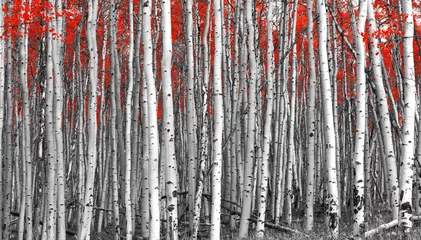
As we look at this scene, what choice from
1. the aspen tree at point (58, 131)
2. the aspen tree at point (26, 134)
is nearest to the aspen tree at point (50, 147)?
the aspen tree at point (58, 131)

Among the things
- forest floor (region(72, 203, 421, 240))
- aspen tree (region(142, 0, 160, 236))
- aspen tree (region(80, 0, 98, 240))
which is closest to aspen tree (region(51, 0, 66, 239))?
aspen tree (region(80, 0, 98, 240))

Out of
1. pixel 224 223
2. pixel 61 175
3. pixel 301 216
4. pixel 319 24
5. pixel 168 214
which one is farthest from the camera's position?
pixel 301 216

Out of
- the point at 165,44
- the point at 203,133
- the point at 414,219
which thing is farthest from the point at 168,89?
the point at 414,219

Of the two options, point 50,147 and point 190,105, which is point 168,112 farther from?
point 50,147

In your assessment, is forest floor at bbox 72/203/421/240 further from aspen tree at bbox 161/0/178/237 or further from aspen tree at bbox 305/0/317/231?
aspen tree at bbox 161/0/178/237

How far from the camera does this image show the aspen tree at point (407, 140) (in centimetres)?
593

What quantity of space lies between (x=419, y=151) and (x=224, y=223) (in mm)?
4788

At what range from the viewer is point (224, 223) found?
10836 millimetres

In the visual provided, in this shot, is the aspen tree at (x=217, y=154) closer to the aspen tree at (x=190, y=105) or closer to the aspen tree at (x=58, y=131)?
the aspen tree at (x=190, y=105)

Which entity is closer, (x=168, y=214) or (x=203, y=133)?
(x=168, y=214)

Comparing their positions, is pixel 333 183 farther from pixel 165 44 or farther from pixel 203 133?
pixel 165 44

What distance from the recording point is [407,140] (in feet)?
20.0

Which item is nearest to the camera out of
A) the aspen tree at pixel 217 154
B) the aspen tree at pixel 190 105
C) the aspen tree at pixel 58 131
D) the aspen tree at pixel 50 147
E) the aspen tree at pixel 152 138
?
the aspen tree at pixel 152 138

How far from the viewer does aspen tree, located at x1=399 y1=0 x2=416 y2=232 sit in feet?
19.5
